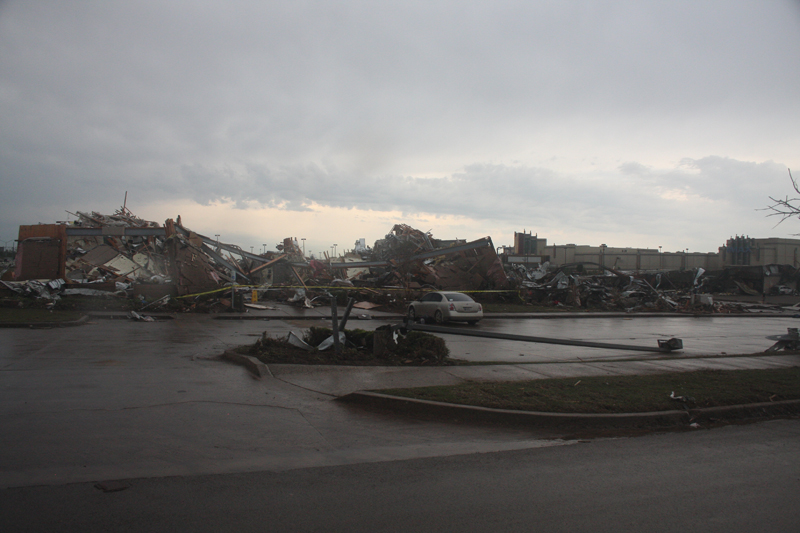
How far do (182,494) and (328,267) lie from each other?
3168 centimetres

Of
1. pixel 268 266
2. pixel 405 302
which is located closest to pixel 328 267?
pixel 268 266

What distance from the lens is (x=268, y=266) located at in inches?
1305

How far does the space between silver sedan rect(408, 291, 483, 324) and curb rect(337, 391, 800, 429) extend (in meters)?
13.5

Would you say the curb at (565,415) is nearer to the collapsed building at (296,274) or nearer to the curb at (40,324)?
the curb at (40,324)

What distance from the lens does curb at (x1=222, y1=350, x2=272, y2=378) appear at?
360 inches

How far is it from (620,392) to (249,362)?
6966mm

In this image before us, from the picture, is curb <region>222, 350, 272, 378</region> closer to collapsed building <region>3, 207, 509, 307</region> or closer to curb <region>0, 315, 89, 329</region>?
curb <region>0, 315, 89, 329</region>

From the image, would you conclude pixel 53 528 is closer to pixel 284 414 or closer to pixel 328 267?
pixel 284 414

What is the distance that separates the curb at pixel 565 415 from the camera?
6594 millimetres

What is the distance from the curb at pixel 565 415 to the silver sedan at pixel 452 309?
13.5 meters

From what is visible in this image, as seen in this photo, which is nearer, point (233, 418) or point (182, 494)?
point (182, 494)

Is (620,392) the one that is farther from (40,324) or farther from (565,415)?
(40,324)

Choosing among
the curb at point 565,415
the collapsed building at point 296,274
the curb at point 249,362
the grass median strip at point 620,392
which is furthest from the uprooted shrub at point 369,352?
the collapsed building at point 296,274

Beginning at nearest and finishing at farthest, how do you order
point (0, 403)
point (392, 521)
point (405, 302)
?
point (392, 521), point (0, 403), point (405, 302)
